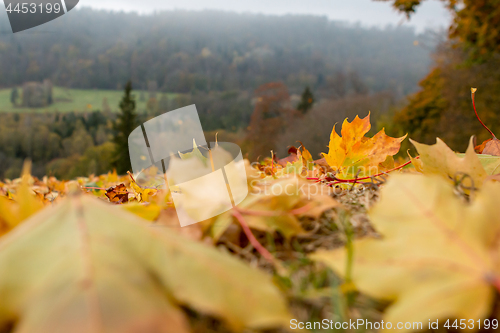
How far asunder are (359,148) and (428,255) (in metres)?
0.28

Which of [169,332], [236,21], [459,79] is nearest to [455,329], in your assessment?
[169,332]

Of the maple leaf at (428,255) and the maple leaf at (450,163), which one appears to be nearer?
the maple leaf at (428,255)

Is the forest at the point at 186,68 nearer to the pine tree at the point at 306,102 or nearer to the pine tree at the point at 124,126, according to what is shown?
the pine tree at the point at 306,102

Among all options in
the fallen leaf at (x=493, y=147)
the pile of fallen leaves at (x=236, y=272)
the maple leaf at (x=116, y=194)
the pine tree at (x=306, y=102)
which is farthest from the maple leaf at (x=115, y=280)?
the pine tree at (x=306, y=102)

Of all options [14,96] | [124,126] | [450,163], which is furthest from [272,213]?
[14,96]

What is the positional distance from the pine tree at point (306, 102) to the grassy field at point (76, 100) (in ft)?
23.4

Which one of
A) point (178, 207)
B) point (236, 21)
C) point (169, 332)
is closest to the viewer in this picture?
point (169, 332)

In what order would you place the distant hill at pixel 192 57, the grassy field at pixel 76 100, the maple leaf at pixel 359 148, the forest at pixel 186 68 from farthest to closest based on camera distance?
the distant hill at pixel 192 57 → the grassy field at pixel 76 100 → the forest at pixel 186 68 → the maple leaf at pixel 359 148

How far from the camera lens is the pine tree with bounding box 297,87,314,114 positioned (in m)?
11.3

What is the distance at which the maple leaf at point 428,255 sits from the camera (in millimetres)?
146

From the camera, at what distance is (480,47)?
5.15m

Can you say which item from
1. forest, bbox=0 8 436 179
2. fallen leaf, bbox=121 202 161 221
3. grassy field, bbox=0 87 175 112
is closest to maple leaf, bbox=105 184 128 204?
fallen leaf, bbox=121 202 161 221

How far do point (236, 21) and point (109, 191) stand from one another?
21.5 m

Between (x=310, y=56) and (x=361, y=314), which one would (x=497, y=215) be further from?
(x=310, y=56)
